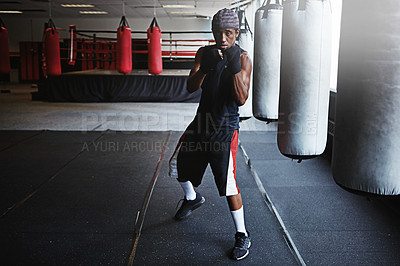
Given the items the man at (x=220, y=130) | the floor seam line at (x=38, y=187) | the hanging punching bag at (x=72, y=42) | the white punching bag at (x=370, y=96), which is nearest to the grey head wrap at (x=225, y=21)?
the man at (x=220, y=130)

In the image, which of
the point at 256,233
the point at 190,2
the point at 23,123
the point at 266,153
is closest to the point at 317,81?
the point at 256,233

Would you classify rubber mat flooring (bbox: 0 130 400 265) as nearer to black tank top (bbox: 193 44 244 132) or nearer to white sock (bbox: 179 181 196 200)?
white sock (bbox: 179 181 196 200)

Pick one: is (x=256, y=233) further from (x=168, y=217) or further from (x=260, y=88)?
(x=260, y=88)

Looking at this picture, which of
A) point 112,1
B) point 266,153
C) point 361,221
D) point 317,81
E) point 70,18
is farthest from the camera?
point 70,18

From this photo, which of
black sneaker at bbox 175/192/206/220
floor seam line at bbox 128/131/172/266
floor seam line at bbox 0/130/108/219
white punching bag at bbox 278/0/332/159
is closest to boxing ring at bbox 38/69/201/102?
floor seam line at bbox 0/130/108/219

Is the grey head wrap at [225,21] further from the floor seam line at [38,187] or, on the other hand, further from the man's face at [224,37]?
the floor seam line at [38,187]

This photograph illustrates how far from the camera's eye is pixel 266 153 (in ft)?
14.4

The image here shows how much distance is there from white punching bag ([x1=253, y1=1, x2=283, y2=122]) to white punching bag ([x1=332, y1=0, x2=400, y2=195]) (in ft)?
3.63

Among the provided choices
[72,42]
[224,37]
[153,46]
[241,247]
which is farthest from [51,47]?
[241,247]

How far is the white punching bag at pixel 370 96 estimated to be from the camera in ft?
2.97

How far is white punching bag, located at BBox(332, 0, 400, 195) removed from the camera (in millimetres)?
905

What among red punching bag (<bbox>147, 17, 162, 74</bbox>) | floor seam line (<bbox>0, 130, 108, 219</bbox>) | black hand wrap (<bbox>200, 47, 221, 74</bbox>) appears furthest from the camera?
red punching bag (<bbox>147, 17, 162, 74</bbox>)

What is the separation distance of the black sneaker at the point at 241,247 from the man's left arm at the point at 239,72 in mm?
717

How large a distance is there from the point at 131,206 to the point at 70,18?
46.0 feet
